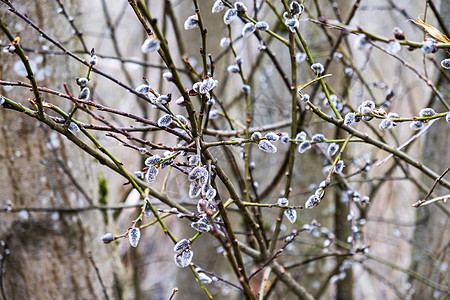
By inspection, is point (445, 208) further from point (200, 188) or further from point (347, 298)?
point (200, 188)

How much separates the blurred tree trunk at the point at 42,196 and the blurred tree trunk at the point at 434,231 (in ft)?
4.28

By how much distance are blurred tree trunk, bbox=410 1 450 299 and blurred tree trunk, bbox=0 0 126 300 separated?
4.28 feet

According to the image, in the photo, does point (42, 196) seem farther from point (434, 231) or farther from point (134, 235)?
point (434, 231)

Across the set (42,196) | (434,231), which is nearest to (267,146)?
(42,196)

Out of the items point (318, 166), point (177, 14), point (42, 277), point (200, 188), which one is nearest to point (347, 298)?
point (318, 166)

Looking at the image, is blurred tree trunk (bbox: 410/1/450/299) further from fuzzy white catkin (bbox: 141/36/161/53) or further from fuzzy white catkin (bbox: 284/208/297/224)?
fuzzy white catkin (bbox: 141/36/161/53)

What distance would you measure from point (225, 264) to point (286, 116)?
3.76 ft

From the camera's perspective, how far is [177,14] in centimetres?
237

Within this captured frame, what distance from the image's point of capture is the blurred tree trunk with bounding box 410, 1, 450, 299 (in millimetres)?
1574

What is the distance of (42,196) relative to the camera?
3.85 feet

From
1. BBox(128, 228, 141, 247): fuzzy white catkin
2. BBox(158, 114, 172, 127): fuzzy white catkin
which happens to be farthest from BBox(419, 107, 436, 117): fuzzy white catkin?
BBox(128, 228, 141, 247): fuzzy white catkin

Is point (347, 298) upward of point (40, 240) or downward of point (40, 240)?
downward

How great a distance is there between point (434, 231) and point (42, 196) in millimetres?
1555

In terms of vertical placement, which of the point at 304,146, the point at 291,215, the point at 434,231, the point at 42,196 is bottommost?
the point at 434,231
